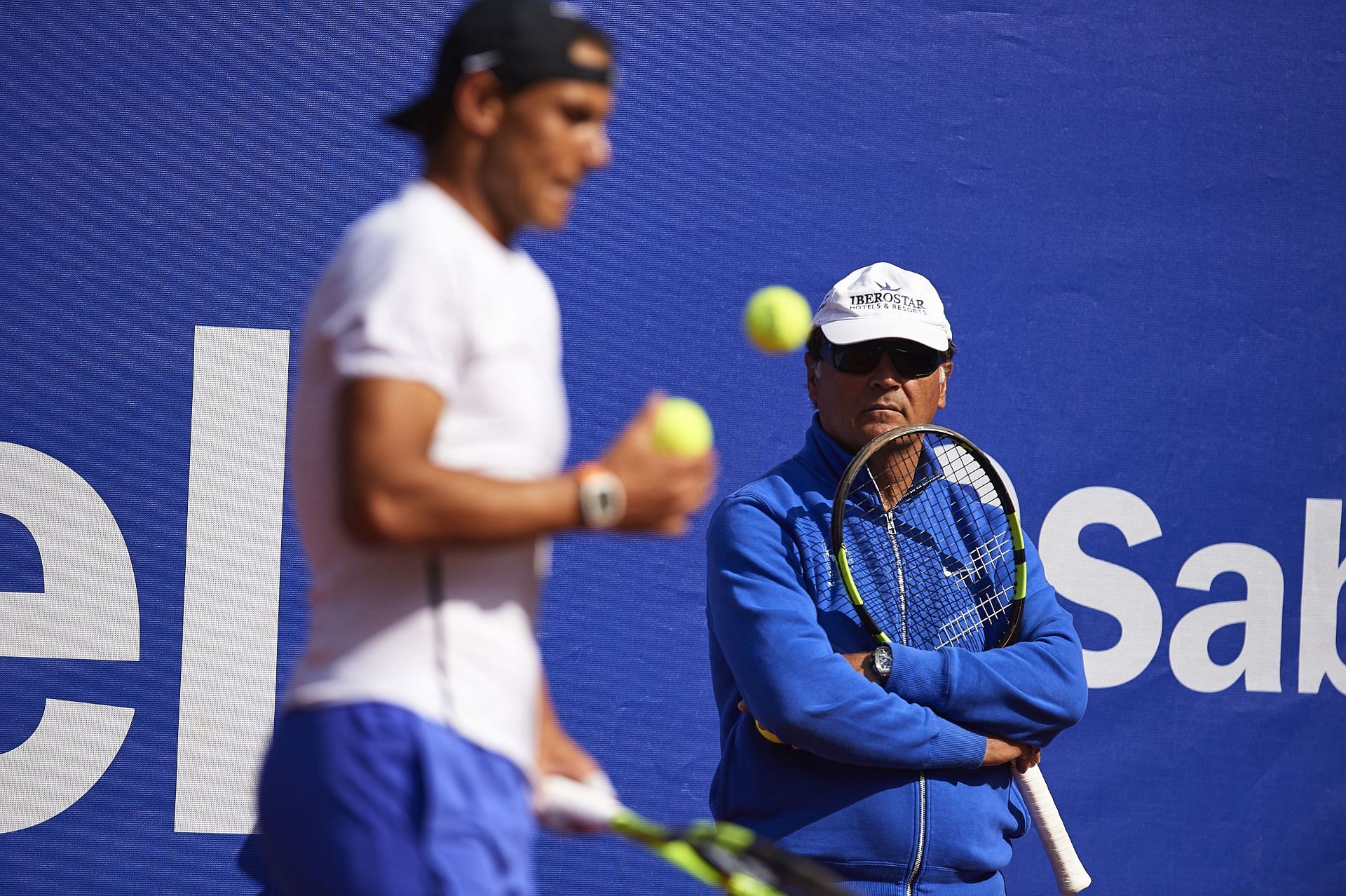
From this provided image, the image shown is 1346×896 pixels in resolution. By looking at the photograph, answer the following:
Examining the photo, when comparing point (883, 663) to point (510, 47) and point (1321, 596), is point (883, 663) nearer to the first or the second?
point (510, 47)

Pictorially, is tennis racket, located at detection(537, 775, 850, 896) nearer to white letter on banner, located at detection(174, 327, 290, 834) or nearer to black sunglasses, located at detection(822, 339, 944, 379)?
black sunglasses, located at detection(822, 339, 944, 379)

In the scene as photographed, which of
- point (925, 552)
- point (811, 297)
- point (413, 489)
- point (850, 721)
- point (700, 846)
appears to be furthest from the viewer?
point (811, 297)

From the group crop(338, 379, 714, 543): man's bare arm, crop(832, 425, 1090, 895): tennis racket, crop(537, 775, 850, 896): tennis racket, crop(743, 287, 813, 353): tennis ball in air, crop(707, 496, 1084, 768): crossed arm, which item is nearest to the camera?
crop(338, 379, 714, 543): man's bare arm

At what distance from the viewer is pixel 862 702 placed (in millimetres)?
2414

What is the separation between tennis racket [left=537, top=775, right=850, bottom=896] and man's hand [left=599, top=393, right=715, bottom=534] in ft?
1.21

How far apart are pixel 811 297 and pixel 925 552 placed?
1.28 m

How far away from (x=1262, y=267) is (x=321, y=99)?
2.65 m

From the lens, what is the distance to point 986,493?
113 inches

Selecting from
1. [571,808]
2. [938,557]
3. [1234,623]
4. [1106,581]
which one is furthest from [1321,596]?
[571,808]

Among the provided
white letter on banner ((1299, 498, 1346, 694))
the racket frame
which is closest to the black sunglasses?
the racket frame

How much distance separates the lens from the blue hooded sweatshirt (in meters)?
2.43

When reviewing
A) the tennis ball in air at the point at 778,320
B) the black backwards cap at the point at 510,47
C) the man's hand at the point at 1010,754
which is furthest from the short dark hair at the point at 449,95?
the man's hand at the point at 1010,754

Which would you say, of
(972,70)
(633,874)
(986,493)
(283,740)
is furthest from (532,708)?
(972,70)

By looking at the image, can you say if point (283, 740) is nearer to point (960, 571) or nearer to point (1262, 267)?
point (960, 571)
